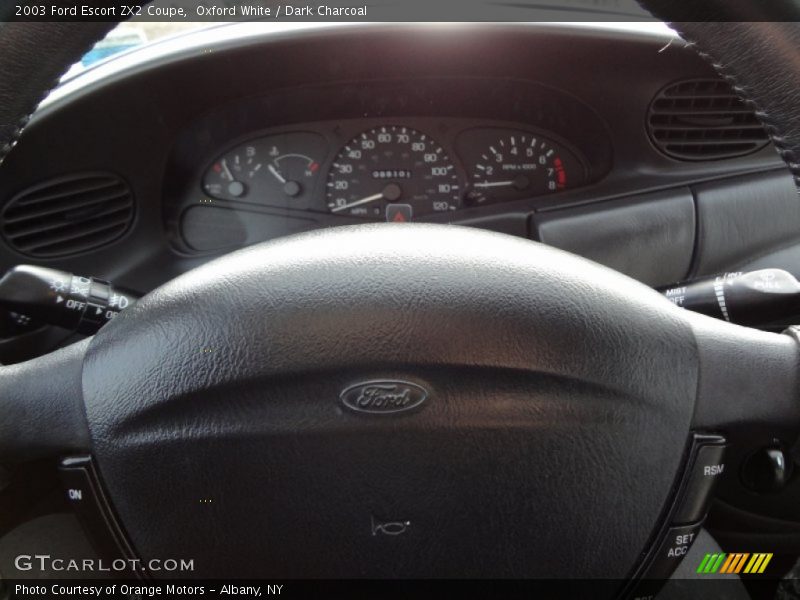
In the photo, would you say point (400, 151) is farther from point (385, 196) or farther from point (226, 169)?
point (226, 169)

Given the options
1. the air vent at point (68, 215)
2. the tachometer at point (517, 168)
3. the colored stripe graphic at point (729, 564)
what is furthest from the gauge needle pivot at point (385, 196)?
the colored stripe graphic at point (729, 564)

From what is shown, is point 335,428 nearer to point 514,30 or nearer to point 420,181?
point 514,30

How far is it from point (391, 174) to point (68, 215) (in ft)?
2.62

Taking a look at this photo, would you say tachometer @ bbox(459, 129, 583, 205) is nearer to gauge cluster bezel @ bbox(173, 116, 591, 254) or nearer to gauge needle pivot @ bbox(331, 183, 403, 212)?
gauge cluster bezel @ bbox(173, 116, 591, 254)

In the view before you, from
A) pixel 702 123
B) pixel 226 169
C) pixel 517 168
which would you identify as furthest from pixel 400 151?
pixel 702 123

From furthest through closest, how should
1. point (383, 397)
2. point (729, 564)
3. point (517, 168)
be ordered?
point (517, 168) < point (729, 564) < point (383, 397)

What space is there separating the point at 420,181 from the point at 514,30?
480 mm

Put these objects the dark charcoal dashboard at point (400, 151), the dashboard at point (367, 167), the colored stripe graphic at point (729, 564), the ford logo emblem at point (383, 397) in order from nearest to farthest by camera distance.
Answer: the ford logo emblem at point (383, 397) < the colored stripe graphic at point (729, 564) < the dark charcoal dashboard at point (400, 151) < the dashboard at point (367, 167)

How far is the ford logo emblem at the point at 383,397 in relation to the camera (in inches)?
32.4

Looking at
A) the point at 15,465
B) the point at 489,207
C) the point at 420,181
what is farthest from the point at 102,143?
the point at 15,465

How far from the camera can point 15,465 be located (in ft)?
3.06

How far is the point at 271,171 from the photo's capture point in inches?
89.4

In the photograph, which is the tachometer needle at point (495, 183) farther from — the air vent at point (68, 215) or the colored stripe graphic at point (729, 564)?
the colored stripe graphic at point (729, 564)

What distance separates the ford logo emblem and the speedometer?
4.83 ft
